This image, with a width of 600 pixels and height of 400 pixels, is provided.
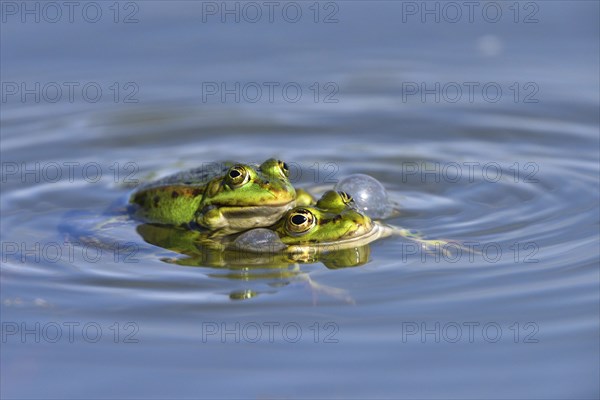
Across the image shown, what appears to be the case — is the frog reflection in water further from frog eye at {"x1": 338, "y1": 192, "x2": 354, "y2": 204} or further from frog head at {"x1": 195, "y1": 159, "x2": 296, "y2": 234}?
frog head at {"x1": 195, "y1": 159, "x2": 296, "y2": 234}

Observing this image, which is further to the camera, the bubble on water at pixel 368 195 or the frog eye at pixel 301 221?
the bubble on water at pixel 368 195

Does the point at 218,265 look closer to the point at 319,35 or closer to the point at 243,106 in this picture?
the point at 243,106

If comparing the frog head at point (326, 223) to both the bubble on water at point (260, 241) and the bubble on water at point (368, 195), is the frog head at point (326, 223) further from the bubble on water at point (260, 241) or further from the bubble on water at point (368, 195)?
the bubble on water at point (368, 195)

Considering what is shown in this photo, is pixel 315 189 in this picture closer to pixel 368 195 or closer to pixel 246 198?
pixel 368 195

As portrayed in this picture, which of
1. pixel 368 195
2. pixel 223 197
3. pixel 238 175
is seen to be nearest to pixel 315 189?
pixel 368 195

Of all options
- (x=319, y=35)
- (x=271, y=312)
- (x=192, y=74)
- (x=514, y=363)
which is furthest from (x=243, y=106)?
(x=514, y=363)

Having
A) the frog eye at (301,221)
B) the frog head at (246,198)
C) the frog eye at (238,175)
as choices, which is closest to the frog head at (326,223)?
the frog eye at (301,221)
